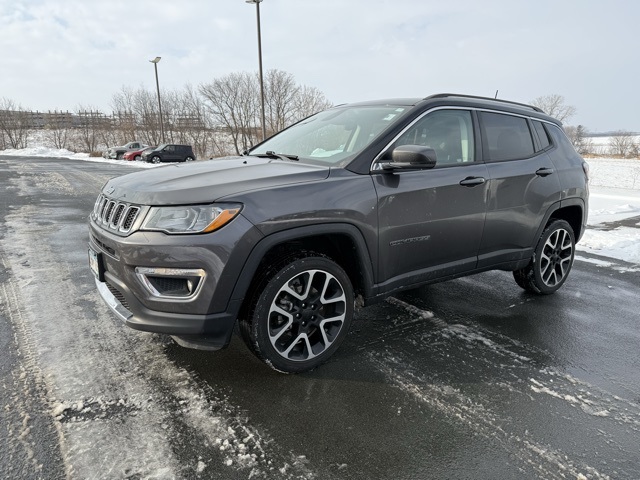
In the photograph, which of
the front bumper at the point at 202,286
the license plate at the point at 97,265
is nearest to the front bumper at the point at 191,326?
the front bumper at the point at 202,286

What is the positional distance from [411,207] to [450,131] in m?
0.90

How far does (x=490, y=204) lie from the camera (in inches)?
147

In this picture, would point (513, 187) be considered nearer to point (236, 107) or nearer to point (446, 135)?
point (446, 135)

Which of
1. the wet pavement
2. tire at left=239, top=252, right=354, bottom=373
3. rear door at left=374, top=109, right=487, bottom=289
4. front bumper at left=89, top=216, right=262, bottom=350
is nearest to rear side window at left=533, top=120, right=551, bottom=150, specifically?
rear door at left=374, top=109, right=487, bottom=289

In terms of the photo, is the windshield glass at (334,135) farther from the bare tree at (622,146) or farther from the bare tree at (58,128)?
the bare tree at (58,128)

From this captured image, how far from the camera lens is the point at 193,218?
2.51 metres

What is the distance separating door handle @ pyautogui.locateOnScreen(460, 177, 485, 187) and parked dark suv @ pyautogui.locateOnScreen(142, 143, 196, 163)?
96.9 ft

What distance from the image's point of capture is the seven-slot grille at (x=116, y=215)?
266 centimetres

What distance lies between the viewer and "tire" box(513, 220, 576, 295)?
4367mm

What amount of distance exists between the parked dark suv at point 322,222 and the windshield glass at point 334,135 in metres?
0.02

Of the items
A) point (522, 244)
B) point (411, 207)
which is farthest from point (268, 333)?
point (522, 244)

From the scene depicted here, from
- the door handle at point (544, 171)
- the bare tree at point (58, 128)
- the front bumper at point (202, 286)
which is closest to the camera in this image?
the front bumper at point (202, 286)

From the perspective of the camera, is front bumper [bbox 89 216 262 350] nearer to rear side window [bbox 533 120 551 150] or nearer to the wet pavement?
the wet pavement

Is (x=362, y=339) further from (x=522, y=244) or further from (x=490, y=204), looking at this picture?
(x=522, y=244)
